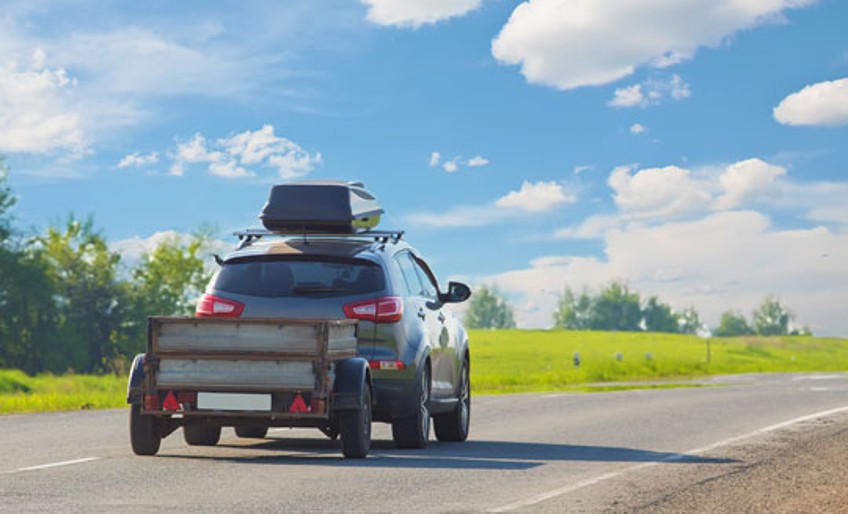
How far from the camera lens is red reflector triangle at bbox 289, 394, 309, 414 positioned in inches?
450

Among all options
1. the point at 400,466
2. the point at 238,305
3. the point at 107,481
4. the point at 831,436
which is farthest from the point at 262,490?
the point at 831,436

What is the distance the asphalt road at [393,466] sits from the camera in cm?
883

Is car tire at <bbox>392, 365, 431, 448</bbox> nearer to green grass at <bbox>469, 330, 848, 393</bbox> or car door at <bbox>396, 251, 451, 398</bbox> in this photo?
car door at <bbox>396, 251, 451, 398</bbox>

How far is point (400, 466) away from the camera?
1132 centimetres

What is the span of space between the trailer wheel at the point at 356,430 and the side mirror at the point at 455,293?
2793 millimetres

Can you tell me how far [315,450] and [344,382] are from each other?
174cm

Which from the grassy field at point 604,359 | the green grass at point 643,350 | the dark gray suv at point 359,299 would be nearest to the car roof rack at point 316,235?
the dark gray suv at point 359,299

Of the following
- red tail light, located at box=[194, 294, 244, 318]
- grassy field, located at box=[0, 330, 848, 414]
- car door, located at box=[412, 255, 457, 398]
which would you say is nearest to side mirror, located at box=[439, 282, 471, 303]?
car door, located at box=[412, 255, 457, 398]

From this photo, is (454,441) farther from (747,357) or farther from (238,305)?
(747,357)

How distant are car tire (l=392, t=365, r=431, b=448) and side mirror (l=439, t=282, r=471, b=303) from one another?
1400 millimetres

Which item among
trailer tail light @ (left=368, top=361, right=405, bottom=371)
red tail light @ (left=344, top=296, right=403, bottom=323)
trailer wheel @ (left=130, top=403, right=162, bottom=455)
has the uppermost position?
red tail light @ (left=344, top=296, right=403, bottom=323)

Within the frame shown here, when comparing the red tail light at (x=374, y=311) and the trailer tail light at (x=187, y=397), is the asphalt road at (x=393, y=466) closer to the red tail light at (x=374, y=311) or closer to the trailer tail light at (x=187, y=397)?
the trailer tail light at (x=187, y=397)

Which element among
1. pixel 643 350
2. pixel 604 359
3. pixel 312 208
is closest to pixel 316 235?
pixel 312 208

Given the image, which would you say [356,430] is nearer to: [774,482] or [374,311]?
[374,311]
